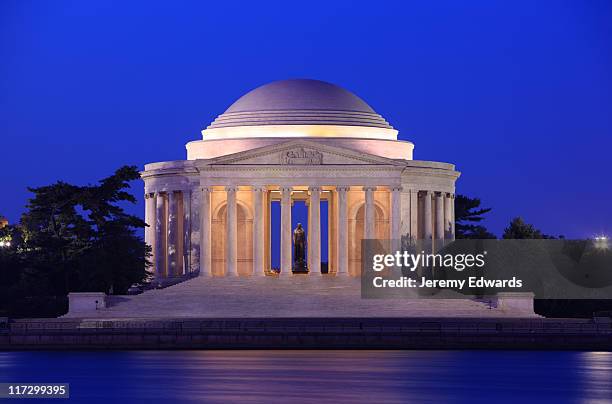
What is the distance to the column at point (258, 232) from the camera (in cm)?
16562

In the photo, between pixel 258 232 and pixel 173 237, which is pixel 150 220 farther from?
pixel 258 232

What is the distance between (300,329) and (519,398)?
2679cm

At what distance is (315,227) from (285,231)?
2.51 m

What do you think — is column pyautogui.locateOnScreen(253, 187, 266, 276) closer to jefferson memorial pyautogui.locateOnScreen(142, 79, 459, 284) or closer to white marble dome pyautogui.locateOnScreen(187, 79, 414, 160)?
jefferson memorial pyautogui.locateOnScreen(142, 79, 459, 284)

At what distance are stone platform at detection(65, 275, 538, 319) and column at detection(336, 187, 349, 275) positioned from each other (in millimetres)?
7647

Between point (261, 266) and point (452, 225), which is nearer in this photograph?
point (261, 266)

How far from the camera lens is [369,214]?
16662cm

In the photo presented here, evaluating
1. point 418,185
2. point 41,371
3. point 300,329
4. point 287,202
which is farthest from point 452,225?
point 41,371

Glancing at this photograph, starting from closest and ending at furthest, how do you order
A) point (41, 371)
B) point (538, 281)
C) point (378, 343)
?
point (41, 371)
point (378, 343)
point (538, 281)

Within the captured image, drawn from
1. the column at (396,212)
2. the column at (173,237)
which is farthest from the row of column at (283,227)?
the column at (173,237)

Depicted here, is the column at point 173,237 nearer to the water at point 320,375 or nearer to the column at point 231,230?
the column at point 231,230

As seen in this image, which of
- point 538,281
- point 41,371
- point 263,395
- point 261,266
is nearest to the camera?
point 263,395

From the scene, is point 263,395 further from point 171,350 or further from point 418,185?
point 418,185

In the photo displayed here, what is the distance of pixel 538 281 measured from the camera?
154125 mm
